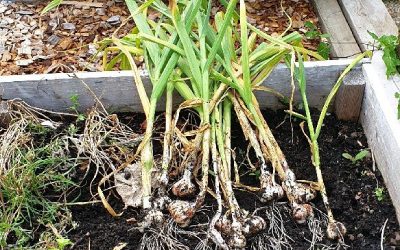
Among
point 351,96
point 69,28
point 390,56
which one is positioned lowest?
point 69,28

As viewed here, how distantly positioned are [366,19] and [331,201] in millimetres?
1091

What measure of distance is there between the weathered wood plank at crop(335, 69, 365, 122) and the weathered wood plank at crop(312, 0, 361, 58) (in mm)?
325

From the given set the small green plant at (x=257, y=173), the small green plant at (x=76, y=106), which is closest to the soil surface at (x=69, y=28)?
the small green plant at (x=76, y=106)

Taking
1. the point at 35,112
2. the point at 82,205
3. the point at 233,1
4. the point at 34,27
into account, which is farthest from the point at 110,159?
the point at 34,27

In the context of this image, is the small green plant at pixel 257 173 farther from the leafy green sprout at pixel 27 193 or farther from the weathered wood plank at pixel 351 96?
the leafy green sprout at pixel 27 193

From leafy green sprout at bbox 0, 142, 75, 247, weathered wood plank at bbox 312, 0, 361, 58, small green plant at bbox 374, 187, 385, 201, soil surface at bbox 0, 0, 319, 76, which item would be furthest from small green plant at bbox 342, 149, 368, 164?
leafy green sprout at bbox 0, 142, 75, 247

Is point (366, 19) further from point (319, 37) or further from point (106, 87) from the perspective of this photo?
point (106, 87)

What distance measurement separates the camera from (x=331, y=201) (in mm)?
2195

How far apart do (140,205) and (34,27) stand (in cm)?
153

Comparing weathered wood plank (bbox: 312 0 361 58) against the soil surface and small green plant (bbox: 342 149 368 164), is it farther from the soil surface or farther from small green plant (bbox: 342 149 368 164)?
small green plant (bbox: 342 149 368 164)

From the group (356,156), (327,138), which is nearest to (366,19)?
(327,138)

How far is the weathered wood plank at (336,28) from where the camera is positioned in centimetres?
287

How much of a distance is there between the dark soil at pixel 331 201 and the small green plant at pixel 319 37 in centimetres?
44

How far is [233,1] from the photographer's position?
7.31 ft
